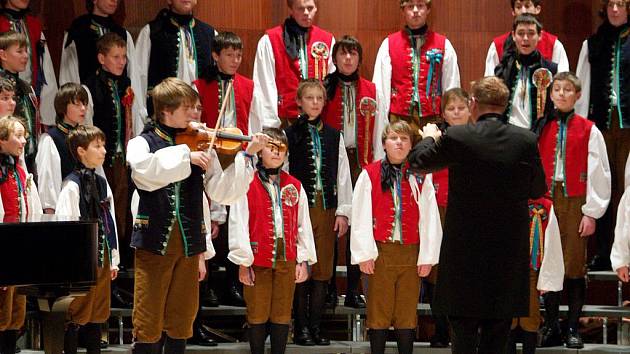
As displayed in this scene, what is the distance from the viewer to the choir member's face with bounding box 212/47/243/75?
6.36 meters

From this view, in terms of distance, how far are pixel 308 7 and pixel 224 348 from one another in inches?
91.7

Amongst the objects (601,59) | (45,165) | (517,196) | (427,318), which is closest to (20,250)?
(45,165)

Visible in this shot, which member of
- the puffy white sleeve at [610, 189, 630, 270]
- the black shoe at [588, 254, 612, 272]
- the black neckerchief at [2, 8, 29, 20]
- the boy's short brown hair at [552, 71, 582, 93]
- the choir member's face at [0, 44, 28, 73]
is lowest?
the black shoe at [588, 254, 612, 272]

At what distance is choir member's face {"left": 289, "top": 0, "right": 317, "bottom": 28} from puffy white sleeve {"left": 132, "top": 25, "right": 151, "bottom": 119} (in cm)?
97

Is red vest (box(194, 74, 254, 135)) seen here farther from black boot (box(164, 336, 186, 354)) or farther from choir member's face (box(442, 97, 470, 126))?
black boot (box(164, 336, 186, 354))

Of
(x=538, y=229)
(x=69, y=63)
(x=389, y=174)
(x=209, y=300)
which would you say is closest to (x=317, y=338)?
(x=209, y=300)

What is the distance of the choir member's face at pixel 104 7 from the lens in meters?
6.52

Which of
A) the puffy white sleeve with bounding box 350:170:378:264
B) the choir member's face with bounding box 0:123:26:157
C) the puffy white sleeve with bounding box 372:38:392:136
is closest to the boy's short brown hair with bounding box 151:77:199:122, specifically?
the choir member's face with bounding box 0:123:26:157

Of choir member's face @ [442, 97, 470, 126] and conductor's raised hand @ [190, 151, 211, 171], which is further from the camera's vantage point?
choir member's face @ [442, 97, 470, 126]

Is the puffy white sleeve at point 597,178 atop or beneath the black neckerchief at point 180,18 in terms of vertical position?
beneath

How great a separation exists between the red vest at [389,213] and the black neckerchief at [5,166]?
199 cm

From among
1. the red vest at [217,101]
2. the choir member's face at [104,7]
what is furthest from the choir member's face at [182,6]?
the red vest at [217,101]

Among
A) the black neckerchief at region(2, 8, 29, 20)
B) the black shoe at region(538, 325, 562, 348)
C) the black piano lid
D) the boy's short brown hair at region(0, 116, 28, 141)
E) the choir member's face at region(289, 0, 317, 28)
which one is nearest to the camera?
the black piano lid

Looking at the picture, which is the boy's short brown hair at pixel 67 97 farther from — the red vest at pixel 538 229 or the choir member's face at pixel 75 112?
the red vest at pixel 538 229
